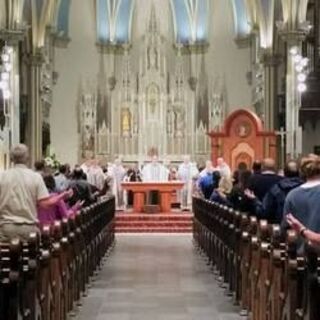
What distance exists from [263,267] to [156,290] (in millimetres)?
3997

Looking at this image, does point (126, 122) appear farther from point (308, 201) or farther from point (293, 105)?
point (308, 201)

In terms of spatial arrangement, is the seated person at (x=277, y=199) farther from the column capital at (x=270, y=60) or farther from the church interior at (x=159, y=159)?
the column capital at (x=270, y=60)

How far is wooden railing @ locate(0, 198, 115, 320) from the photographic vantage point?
550cm

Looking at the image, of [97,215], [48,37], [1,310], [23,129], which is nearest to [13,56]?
[23,129]

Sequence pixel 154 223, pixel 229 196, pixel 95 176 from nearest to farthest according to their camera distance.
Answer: pixel 229 196, pixel 154 223, pixel 95 176

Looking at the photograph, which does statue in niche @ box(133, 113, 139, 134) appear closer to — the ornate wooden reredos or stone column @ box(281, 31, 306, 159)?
stone column @ box(281, 31, 306, 159)

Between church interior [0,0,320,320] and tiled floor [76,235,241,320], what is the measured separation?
0.03 meters

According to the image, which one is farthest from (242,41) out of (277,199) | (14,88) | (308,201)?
(308,201)

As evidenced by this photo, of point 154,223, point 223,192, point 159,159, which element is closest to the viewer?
point 223,192

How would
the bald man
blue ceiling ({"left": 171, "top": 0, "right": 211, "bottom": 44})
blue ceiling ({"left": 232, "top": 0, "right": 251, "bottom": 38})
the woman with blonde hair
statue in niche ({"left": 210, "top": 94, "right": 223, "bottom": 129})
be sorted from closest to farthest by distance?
the woman with blonde hair < the bald man < statue in niche ({"left": 210, "top": 94, "right": 223, "bottom": 129}) < blue ceiling ({"left": 232, "top": 0, "right": 251, "bottom": 38}) < blue ceiling ({"left": 171, "top": 0, "right": 211, "bottom": 44})

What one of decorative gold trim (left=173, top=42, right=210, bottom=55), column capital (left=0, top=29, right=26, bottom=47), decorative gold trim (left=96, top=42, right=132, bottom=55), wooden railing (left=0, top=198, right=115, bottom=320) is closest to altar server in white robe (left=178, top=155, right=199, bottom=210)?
column capital (left=0, top=29, right=26, bottom=47)

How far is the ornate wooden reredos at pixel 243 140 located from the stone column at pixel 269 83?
18.9ft

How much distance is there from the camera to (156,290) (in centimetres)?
1184

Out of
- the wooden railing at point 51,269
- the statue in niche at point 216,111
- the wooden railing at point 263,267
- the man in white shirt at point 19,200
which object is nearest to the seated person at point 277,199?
the wooden railing at point 263,267
